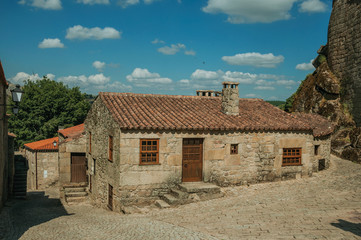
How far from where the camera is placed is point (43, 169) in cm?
2642

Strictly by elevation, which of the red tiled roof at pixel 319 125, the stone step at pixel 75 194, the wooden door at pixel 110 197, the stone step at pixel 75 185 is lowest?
the stone step at pixel 75 194

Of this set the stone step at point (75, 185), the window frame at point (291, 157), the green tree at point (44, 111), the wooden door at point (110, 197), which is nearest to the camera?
the wooden door at point (110, 197)

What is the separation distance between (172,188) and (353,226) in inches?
305

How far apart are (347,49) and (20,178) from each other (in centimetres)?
2847

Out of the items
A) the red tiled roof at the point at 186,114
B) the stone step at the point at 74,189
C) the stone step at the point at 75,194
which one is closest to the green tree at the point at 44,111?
the stone step at the point at 74,189

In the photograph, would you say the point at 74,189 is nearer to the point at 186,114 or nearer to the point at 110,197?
the point at 110,197

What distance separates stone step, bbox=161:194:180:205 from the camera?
13289 millimetres

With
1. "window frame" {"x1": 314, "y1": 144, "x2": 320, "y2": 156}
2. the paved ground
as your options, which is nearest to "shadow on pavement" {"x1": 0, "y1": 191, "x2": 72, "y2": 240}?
the paved ground

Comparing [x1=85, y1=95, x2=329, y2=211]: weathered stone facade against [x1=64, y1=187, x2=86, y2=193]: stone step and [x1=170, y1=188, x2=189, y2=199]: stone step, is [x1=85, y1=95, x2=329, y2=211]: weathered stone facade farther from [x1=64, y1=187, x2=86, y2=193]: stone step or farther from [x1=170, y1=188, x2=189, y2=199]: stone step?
[x1=64, y1=187, x2=86, y2=193]: stone step

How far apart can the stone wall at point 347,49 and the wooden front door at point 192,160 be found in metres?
14.1

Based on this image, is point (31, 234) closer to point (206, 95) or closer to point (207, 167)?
point (207, 167)

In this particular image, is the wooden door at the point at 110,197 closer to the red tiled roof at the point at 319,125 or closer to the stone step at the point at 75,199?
the stone step at the point at 75,199

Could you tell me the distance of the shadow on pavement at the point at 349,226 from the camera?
8.85m

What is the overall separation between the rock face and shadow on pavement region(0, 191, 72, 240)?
62.4 ft
